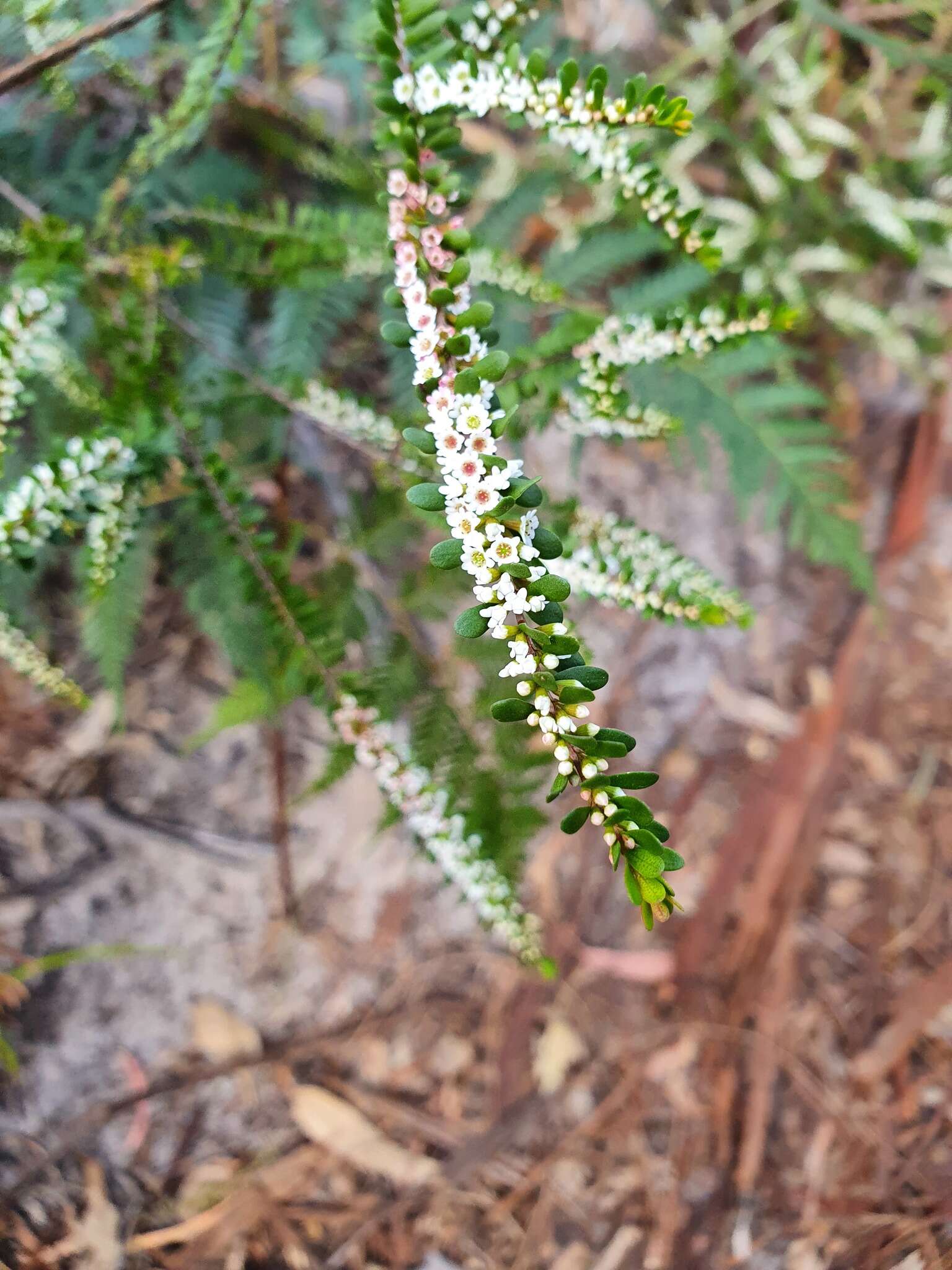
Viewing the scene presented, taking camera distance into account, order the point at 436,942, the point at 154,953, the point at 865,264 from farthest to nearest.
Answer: the point at 865,264 < the point at 436,942 < the point at 154,953

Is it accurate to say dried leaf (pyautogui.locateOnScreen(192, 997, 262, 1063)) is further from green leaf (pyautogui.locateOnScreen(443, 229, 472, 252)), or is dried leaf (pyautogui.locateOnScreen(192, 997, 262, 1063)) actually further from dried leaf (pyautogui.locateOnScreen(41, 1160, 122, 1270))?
green leaf (pyautogui.locateOnScreen(443, 229, 472, 252))

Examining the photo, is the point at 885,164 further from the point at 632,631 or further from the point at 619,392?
the point at 619,392

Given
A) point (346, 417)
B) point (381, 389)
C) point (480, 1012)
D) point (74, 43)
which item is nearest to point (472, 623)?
point (346, 417)

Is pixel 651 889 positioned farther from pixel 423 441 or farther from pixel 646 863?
pixel 423 441

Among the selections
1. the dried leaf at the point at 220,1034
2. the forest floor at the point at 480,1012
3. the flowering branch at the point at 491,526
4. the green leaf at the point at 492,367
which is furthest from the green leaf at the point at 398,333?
the dried leaf at the point at 220,1034

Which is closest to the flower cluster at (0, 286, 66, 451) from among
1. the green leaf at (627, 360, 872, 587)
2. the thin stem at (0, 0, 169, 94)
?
the thin stem at (0, 0, 169, 94)

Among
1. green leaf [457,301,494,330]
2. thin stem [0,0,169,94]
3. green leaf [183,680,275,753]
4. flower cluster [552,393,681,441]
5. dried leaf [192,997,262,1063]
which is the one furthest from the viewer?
dried leaf [192,997,262,1063]

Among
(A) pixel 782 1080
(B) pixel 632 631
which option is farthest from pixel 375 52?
(A) pixel 782 1080
